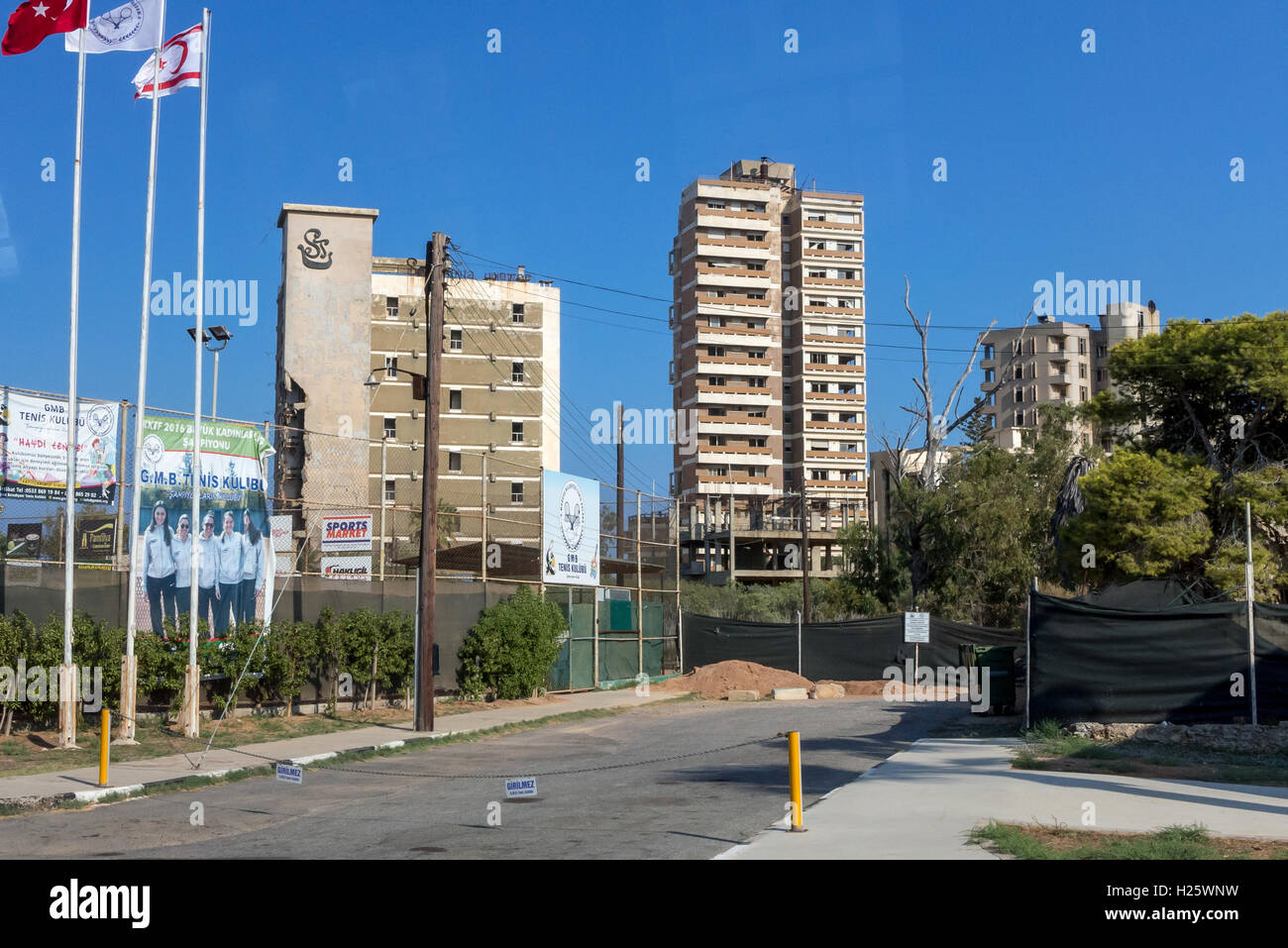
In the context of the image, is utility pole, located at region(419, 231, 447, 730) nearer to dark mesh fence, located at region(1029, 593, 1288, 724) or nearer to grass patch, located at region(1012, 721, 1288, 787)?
grass patch, located at region(1012, 721, 1288, 787)

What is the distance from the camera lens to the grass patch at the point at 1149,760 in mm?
13912

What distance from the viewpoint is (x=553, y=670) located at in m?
30.5

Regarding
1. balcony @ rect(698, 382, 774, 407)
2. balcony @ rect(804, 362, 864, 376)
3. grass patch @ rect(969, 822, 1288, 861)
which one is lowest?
grass patch @ rect(969, 822, 1288, 861)

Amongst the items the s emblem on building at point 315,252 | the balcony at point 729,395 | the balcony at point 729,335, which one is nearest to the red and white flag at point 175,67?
the s emblem on building at point 315,252

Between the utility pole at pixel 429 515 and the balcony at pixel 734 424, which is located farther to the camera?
the balcony at pixel 734 424

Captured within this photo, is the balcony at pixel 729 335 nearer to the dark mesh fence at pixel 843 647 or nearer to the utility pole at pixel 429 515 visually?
the dark mesh fence at pixel 843 647

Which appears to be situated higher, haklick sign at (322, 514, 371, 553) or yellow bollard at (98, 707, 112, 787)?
haklick sign at (322, 514, 371, 553)

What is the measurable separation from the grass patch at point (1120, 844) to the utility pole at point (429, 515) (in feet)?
41.5

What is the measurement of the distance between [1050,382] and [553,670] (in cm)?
8503

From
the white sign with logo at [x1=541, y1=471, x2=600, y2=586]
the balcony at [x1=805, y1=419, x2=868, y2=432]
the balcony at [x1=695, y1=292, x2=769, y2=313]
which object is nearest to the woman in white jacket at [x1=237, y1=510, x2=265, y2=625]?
the white sign with logo at [x1=541, y1=471, x2=600, y2=586]

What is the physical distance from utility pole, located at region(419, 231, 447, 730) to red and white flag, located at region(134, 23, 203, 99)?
485 centimetres

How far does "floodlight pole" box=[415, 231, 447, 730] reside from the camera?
2102 centimetres

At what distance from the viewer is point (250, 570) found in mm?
21719
